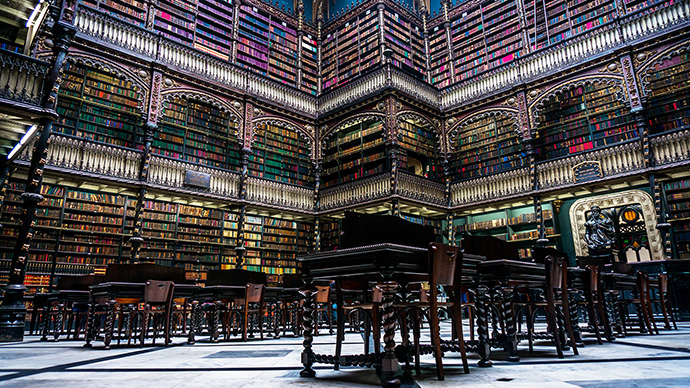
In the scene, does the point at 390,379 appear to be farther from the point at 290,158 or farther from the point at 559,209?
the point at 290,158

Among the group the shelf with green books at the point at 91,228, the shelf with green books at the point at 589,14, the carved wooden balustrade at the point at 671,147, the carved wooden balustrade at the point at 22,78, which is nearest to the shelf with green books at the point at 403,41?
the shelf with green books at the point at 589,14

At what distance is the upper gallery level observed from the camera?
352 inches

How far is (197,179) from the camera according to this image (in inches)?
357

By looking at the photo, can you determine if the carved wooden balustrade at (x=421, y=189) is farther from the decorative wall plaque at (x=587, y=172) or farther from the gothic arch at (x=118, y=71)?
the gothic arch at (x=118, y=71)

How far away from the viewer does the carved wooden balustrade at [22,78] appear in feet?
16.8

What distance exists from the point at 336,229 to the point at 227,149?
11.6 feet

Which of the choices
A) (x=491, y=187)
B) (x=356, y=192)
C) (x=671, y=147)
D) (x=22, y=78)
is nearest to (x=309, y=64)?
(x=356, y=192)

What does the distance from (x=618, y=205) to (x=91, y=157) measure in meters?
10.9

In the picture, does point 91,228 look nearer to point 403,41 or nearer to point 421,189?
point 421,189

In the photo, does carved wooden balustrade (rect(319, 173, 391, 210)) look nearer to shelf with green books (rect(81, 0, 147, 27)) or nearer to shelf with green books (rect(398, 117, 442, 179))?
shelf with green books (rect(398, 117, 442, 179))

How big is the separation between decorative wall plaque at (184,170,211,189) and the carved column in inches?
113

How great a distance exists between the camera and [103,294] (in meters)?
4.16

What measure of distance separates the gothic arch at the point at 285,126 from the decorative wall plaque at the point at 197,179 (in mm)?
1650

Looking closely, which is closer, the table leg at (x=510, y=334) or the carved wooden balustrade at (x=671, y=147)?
the table leg at (x=510, y=334)
